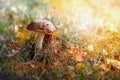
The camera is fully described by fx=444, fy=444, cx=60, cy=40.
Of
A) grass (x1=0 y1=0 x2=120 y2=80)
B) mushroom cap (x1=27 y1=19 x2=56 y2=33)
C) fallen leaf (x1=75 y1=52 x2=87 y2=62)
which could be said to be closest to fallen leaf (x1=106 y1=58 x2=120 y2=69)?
grass (x1=0 y1=0 x2=120 y2=80)

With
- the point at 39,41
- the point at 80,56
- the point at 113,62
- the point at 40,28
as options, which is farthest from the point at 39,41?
the point at 113,62

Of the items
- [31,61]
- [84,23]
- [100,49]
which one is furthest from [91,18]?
[31,61]

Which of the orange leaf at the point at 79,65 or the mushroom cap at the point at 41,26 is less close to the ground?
the mushroom cap at the point at 41,26

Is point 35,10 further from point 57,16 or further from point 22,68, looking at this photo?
point 22,68

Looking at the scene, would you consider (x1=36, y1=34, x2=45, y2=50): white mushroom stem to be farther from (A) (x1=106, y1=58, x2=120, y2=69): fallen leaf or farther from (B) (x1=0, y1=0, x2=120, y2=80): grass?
(A) (x1=106, y1=58, x2=120, y2=69): fallen leaf

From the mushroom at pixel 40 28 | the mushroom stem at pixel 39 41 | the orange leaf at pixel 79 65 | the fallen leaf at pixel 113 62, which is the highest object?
the mushroom at pixel 40 28

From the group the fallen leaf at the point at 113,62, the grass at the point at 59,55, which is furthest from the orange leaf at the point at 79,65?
the fallen leaf at the point at 113,62

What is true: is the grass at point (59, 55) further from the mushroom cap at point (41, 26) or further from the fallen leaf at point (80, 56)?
the mushroom cap at point (41, 26)
